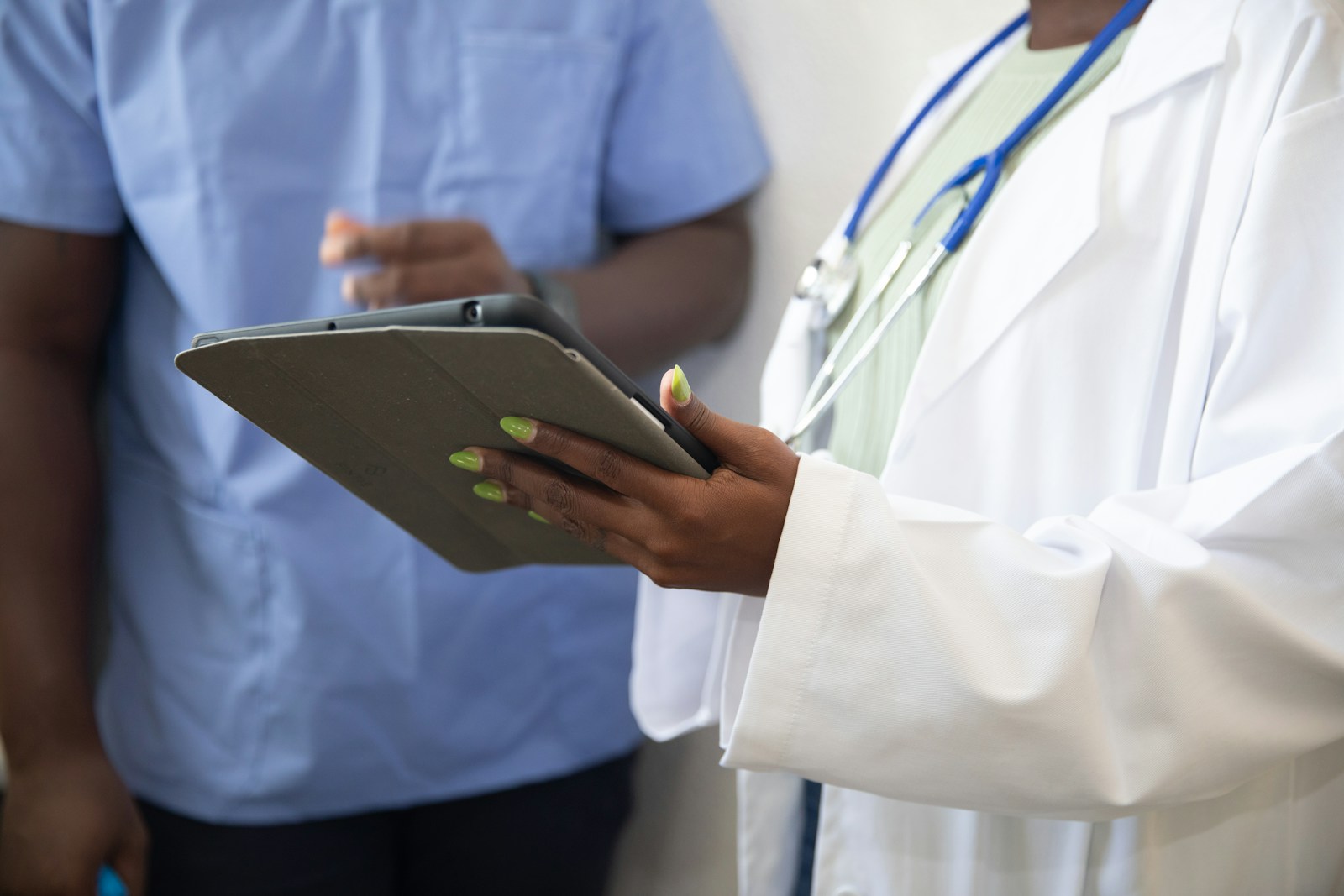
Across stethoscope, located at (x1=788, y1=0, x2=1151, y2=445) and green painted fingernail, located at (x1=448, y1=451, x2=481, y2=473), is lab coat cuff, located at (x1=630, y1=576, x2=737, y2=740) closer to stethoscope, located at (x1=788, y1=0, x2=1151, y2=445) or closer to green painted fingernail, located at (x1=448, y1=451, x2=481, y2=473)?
stethoscope, located at (x1=788, y1=0, x2=1151, y2=445)

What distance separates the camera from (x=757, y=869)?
0.88 meters

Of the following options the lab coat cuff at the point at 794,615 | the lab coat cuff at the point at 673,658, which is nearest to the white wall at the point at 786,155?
the lab coat cuff at the point at 673,658

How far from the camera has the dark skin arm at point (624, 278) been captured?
0.87 m

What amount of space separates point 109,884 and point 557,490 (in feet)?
2.39

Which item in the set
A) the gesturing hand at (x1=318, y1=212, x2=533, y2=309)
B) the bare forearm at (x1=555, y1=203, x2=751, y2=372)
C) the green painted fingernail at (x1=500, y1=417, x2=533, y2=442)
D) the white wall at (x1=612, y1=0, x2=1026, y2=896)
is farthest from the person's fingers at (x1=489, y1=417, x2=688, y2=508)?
the white wall at (x1=612, y1=0, x2=1026, y2=896)

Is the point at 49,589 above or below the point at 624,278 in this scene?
below

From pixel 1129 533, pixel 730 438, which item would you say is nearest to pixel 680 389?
pixel 730 438

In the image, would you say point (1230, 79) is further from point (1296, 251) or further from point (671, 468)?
point (671, 468)

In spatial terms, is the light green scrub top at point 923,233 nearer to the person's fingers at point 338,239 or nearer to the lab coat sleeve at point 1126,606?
the lab coat sleeve at point 1126,606

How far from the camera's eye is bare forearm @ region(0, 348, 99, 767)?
982mm

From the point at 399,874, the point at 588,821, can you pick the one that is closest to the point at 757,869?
the point at 588,821

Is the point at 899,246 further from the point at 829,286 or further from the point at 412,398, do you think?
the point at 412,398

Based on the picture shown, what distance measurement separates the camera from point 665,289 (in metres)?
1.11

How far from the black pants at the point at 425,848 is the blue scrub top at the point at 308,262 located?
0.12 ft
